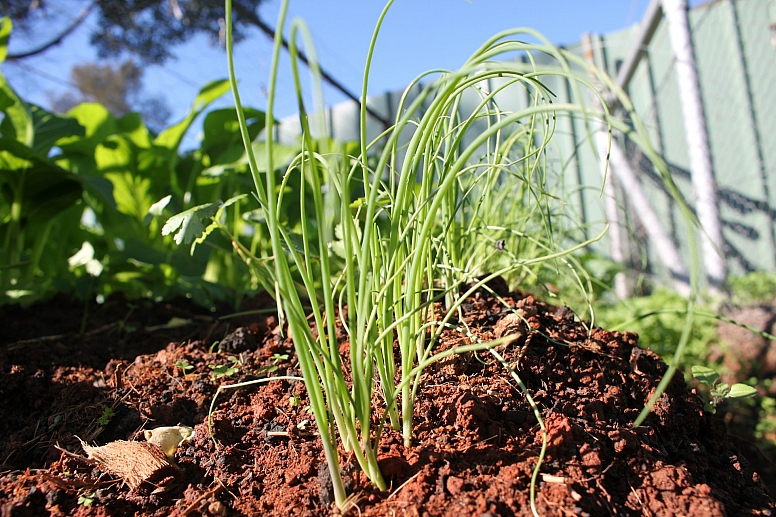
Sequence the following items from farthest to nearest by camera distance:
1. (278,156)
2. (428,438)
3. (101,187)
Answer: (278,156)
(101,187)
(428,438)

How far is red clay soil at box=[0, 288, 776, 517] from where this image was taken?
543mm

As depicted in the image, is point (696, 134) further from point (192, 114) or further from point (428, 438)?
point (428, 438)

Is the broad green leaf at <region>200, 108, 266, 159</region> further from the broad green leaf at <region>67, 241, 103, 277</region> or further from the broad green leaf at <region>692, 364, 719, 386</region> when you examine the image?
the broad green leaf at <region>692, 364, 719, 386</region>

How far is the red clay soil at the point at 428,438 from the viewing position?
21.4 inches

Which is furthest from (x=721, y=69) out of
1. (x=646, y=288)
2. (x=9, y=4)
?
(x=9, y=4)

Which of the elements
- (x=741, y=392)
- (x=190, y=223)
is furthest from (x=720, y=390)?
(x=190, y=223)

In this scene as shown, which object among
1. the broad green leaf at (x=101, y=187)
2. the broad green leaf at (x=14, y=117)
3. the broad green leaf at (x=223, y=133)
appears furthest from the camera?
the broad green leaf at (x=223, y=133)

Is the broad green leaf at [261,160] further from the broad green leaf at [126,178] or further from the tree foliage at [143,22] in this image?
the tree foliage at [143,22]

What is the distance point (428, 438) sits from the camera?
0.62 metres

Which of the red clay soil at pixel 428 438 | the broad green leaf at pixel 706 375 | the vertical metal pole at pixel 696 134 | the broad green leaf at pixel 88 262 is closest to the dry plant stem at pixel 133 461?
the red clay soil at pixel 428 438

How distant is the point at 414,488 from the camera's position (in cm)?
54

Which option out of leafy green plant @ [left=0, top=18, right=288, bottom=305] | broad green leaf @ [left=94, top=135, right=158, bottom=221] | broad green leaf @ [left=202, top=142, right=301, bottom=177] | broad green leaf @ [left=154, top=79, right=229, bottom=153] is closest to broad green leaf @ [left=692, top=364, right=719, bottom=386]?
leafy green plant @ [left=0, top=18, right=288, bottom=305]

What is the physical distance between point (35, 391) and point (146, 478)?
39 centimetres

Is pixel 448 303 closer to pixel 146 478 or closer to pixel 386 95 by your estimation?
pixel 146 478
